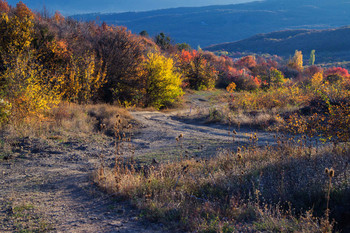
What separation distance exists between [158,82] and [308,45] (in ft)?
393

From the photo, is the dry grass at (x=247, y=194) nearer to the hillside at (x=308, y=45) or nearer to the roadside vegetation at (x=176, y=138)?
the roadside vegetation at (x=176, y=138)

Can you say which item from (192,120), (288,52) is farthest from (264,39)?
(192,120)

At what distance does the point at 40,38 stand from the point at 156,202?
1859 centimetres

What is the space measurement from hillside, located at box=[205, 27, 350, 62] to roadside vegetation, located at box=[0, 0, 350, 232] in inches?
3855

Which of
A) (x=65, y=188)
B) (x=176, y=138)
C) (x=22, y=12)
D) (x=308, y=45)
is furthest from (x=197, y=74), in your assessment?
(x=308, y=45)

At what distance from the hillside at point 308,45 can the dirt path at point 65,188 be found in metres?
107

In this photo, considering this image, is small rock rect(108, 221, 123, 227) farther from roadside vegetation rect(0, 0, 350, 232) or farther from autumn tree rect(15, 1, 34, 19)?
autumn tree rect(15, 1, 34, 19)

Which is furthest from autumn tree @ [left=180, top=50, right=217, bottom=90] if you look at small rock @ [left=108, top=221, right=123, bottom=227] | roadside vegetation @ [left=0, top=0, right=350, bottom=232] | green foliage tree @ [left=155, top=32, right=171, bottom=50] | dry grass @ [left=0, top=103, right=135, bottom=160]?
small rock @ [left=108, top=221, right=123, bottom=227]

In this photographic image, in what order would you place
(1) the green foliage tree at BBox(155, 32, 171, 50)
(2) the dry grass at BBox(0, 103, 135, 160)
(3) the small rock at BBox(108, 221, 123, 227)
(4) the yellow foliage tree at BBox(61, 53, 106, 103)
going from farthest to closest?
(1) the green foliage tree at BBox(155, 32, 171, 50) < (4) the yellow foliage tree at BBox(61, 53, 106, 103) < (2) the dry grass at BBox(0, 103, 135, 160) < (3) the small rock at BBox(108, 221, 123, 227)

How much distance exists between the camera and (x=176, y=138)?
5262 millimetres

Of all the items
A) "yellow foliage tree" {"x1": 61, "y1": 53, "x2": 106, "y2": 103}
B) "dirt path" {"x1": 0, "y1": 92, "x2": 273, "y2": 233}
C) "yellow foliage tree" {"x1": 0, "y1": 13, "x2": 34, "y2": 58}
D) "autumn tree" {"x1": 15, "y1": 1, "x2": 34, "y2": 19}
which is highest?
"autumn tree" {"x1": 15, "y1": 1, "x2": 34, "y2": 19}

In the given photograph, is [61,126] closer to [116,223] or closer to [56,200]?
[56,200]

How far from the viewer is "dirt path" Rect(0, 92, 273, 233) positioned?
3977mm

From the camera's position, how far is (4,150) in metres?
7.92
